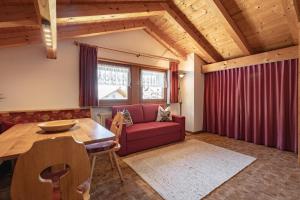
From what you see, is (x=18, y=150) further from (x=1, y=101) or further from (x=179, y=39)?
(x=179, y=39)

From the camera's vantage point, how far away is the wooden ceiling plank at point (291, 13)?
7.64 ft

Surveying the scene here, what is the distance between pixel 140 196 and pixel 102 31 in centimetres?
301

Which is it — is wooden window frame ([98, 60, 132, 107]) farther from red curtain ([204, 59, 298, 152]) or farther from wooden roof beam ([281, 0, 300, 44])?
wooden roof beam ([281, 0, 300, 44])

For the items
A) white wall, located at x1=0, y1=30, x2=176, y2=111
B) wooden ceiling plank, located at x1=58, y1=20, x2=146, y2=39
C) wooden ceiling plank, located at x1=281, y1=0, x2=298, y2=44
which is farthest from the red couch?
wooden ceiling plank, located at x1=281, y1=0, x2=298, y2=44

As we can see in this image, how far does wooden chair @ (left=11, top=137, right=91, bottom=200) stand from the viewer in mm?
833

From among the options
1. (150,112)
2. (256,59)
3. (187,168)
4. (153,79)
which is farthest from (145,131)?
(256,59)

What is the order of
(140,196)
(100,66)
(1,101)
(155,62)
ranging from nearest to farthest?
(140,196), (1,101), (100,66), (155,62)

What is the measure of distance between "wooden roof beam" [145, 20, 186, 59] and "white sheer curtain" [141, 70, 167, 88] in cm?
74

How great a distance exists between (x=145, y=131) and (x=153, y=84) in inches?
71.6

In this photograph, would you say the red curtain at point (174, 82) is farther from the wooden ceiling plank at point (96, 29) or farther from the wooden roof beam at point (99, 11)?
the wooden roof beam at point (99, 11)

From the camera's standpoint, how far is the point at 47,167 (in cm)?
89

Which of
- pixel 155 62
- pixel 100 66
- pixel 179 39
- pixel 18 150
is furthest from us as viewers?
A: pixel 155 62

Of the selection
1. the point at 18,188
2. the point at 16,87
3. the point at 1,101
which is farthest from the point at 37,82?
the point at 18,188

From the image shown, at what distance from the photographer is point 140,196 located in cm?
177
